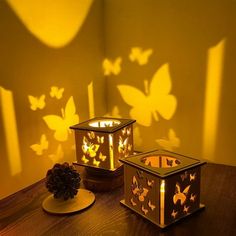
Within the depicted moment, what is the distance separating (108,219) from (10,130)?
1.80 feet

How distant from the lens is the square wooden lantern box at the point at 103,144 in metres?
1.26

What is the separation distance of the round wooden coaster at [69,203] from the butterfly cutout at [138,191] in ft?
0.65

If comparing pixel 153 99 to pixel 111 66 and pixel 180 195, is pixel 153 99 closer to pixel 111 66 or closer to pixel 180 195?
pixel 111 66

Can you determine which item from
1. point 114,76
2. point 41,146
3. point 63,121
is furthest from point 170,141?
point 41,146

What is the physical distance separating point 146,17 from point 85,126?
0.72 metres

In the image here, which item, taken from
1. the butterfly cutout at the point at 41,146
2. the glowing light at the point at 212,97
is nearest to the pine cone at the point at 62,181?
the butterfly cutout at the point at 41,146

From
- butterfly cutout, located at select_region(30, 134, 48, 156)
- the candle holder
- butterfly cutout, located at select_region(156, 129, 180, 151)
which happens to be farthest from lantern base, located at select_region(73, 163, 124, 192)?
butterfly cutout, located at select_region(156, 129, 180, 151)

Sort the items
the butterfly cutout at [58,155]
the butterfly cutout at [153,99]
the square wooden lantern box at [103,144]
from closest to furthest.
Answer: the square wooden lantern box at [103,144], the butterfly cutout at [58,155], the butterfly cutout at [153,99]

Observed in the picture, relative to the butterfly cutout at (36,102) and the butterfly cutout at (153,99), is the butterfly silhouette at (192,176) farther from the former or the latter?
the butterfly cutout at (36,102)

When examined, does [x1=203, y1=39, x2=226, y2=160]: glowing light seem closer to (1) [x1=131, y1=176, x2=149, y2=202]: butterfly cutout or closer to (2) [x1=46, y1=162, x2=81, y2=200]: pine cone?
(1) [x1=131, y1=176, x2=149, y2=202]: butterfly cutout

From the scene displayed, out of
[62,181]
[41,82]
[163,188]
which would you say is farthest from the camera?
[41,82]

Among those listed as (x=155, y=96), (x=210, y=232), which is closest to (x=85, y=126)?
(x=155, y=96)

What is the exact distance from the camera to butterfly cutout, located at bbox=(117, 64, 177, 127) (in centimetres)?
164

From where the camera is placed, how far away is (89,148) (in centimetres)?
131
